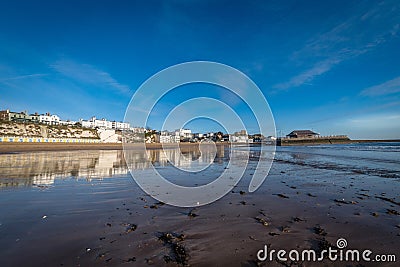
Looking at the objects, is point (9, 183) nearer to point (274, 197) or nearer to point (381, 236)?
point (274, 197)

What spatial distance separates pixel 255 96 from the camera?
816 cm

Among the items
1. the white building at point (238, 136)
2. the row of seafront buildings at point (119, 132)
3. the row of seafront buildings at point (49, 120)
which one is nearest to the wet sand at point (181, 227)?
the row of seafront buildings at point (119, 132)

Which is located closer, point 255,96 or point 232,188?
point 232,188

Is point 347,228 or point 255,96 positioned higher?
point 255,96

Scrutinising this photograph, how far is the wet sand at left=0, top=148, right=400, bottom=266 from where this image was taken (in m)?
2.81

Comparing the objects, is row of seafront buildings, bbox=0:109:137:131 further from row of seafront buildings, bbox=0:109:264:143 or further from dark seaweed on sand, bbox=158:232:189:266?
dark seaweed on sand, bbox=158:232:189:266

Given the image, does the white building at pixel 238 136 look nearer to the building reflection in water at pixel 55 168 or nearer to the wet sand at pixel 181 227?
the building reflection in water at pixel 55 168

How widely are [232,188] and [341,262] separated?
4.74 meters

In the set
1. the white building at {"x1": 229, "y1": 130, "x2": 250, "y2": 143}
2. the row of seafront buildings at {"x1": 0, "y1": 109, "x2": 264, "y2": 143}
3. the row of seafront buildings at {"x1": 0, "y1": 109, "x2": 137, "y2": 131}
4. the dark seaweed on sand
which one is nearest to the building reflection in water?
the dark seaweed on sand

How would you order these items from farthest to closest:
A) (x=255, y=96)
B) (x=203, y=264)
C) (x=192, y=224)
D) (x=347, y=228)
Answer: (x=255, y=96), (x=192, y=224), (x=347, y=228), (x=203, y=264)

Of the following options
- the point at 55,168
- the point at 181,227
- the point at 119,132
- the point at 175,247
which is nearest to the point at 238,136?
the point at 119,132

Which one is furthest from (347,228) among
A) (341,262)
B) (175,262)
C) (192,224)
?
(175,262)

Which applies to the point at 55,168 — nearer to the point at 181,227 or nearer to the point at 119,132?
the point at 181,227

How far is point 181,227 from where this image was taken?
3.90 metres
